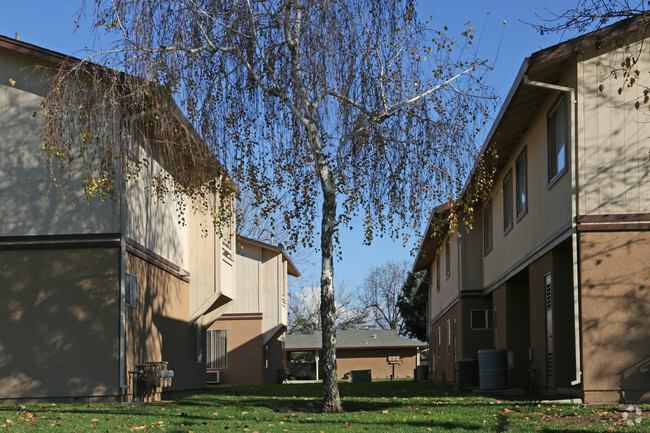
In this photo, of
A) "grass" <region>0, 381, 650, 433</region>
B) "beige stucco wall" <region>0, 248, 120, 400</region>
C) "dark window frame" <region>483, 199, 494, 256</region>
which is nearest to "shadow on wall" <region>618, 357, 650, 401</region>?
"grass" <region>0, 381, 650, 433</region>

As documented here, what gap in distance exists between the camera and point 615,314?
12930 mm

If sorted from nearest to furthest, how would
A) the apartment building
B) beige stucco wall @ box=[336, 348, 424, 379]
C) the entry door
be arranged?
the apartment building < the entry door < beige stucco wall @ box=[336, 348, 424, 379]

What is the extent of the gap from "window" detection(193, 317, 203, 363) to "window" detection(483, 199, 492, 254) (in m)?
8.15

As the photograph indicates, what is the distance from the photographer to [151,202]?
58.9 ft

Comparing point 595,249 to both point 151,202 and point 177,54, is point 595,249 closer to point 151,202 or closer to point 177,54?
point 177,54

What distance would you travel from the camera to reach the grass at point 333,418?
9680mm

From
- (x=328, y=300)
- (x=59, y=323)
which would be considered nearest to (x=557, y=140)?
(x=328, y=300)

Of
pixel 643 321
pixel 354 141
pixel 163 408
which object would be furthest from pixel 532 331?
pixel 163 408

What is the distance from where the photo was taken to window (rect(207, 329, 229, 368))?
33094 millimetres

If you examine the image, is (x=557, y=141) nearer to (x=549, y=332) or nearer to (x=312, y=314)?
(x=549, y=332)

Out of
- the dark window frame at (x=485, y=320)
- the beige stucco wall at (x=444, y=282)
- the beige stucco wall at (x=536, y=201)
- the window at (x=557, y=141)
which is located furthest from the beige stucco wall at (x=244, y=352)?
the window at (x=557, y=141)

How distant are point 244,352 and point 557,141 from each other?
69.4ft

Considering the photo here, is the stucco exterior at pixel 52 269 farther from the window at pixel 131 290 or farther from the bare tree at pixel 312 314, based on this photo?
the bare tree at pixel 312 314

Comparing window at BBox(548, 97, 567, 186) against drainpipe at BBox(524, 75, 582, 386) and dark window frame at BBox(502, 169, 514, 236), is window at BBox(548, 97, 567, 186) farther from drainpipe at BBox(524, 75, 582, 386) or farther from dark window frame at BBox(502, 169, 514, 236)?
dark window frame at BBox(502, 169, 514, 236)
